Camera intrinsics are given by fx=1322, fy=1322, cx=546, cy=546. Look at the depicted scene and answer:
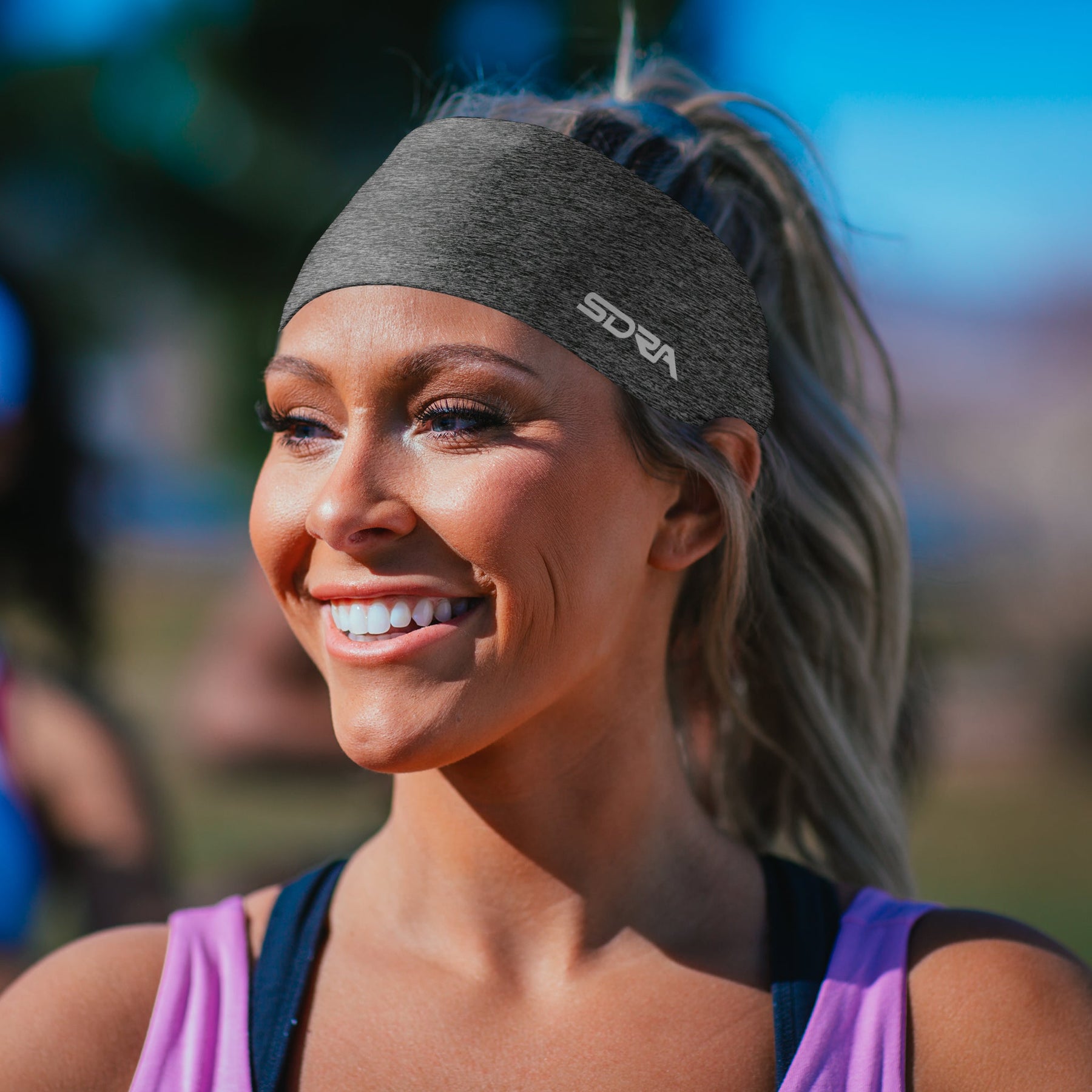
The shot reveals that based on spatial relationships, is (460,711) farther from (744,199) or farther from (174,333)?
(174,333)

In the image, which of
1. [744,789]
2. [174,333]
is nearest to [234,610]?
[174,333]

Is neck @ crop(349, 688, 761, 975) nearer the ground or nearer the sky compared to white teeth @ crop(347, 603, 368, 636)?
nearer the ground

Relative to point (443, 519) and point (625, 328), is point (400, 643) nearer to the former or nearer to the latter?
point (443, 519)

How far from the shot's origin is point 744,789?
2.67 metres

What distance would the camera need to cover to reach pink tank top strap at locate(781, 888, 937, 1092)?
6.06 ft

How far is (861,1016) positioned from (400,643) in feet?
2.82

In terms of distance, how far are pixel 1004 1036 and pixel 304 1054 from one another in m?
1.00

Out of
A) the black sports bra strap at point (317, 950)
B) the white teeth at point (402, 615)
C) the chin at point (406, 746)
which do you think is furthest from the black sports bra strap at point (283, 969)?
the white teeth at point (402, 615)

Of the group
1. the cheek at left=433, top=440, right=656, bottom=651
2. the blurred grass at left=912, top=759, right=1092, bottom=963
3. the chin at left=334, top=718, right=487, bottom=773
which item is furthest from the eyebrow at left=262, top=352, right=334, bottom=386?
the blurred grass at left=912, top=759, right=1092, bottom=963

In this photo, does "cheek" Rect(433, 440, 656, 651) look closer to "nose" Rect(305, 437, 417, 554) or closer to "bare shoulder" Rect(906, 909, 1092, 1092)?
"nose" Rect(305, 437, 417, 554)

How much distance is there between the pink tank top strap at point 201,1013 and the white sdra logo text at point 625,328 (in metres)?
1.09

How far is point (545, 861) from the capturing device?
2.07 meters

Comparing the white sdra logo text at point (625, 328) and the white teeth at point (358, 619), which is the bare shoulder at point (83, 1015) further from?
the white sdra logo text at point (625, 328)

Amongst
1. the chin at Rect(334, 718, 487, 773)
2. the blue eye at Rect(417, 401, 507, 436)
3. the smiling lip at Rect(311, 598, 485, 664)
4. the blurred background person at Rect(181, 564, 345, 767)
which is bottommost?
the blurred background person at Rect(181, 564, 345, 767)
